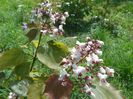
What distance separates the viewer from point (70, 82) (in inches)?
50.5

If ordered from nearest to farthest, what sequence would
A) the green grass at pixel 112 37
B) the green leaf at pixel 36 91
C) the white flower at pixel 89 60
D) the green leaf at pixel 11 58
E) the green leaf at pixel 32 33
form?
the white flower at pixel 89 60 → the green leaf at pixel 36 91 → the green leaf at pixel 11 58 → the green leaf at pixel 32 33 → the green grass at pixel 112 37

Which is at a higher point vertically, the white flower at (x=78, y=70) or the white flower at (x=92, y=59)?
the white flower at (x=92, y=59)

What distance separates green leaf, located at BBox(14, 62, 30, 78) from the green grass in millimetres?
2432

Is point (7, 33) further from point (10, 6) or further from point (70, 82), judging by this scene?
point (70, 82)

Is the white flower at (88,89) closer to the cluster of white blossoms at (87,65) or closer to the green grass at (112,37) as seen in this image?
the cluster of white blossoms at (87,65)

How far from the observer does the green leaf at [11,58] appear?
1.50 metres

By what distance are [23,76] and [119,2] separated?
22.5ft

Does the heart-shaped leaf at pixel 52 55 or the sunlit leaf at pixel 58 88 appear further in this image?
the heart-shaped leaf at pixel 52 55

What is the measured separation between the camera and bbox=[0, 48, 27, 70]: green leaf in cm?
150

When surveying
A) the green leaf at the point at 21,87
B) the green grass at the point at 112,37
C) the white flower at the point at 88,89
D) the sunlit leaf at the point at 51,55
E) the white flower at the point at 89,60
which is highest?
the white flower at the point at 89,60

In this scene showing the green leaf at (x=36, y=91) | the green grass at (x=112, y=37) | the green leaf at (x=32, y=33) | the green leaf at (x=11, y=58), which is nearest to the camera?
the green leaf at (x=36, y=91)

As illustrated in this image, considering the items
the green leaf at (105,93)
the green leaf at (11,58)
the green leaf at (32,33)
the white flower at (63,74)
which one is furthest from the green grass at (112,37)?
the white flower at (63,74)

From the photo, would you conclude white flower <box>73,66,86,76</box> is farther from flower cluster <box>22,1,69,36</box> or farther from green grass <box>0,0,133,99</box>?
green grass <box>0,0,133,99</box>

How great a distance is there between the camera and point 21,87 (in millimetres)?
1490
